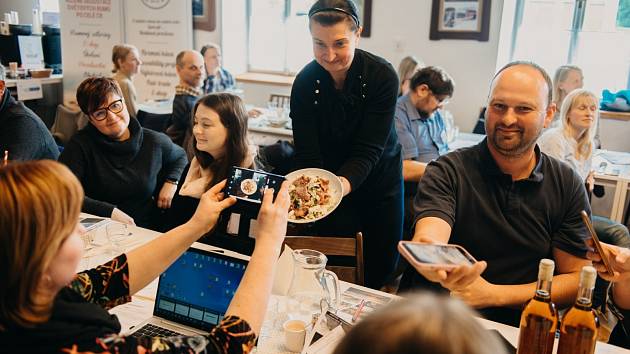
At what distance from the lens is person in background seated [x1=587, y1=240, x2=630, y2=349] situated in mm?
1529

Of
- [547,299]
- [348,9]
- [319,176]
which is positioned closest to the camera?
[547,299]

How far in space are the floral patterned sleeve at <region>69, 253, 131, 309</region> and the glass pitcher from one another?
48 cm

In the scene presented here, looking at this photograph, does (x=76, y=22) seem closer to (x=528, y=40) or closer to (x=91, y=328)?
(x=528, y=40)

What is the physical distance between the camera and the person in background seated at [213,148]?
98.0 inches

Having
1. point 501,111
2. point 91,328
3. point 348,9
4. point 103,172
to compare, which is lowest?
point 103,172

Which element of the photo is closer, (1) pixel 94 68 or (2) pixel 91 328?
(2) pixel 91 328

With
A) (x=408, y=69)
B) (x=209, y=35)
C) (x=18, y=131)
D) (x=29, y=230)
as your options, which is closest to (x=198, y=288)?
(x=29, y=230)

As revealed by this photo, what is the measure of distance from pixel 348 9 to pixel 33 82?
554 cm

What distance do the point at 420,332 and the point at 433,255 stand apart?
68 cm

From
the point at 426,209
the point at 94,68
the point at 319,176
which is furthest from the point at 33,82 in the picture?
the point at 426,209

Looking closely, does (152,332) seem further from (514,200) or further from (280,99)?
(280,99)

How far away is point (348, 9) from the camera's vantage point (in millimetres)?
2096

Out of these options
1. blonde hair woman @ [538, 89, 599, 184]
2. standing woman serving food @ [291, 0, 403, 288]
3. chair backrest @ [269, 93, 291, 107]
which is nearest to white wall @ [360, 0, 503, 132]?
chair backrest @ [269, 93, 291, 107]

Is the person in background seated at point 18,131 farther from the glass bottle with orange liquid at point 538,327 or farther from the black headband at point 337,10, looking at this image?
the glass bottle with orange liquid at point 538,327
